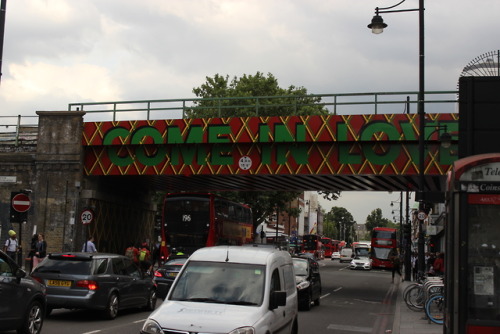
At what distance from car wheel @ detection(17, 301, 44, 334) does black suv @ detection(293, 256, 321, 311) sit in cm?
839

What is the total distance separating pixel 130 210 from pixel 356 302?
15977 mm

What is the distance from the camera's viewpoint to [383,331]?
14711mm

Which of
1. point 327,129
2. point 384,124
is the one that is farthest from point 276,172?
point 384,124

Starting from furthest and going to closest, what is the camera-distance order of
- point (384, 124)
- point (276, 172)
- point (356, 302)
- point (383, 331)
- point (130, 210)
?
point (130, 210)
point (276, 172)
point (384, 124)
point (356, 302)
point (383, 331)

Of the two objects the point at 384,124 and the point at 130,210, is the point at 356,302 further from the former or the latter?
the point at 130,210

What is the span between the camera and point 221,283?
8.37m

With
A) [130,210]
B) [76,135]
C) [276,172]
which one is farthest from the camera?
[130,210]

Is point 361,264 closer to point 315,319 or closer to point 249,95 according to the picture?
point 249,95

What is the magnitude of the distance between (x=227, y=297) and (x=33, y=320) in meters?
4.37

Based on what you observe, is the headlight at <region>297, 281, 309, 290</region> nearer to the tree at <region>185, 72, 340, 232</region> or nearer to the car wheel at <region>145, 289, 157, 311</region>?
the car wheel at <region>145, 289, 157, 311</region>

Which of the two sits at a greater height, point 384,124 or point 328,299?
point 384,124

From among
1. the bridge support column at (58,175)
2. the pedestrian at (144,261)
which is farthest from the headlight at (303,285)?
the bridge support column at (58,175)

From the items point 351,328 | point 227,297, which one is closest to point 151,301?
point 351,328

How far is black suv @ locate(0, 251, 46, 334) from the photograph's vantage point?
9.98m
